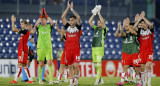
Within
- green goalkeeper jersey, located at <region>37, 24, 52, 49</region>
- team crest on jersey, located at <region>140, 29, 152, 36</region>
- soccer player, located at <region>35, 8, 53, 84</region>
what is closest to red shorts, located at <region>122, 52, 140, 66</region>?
team crest on jersey, located at <region>140, 29, 152, 36</region>

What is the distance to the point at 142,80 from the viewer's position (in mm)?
12250

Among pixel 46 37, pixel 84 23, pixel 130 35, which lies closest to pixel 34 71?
pixel 84 23

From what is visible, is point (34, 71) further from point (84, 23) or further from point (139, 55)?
point (139, 55)

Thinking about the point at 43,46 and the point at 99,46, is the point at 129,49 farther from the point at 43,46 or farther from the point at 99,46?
the point at 43,46

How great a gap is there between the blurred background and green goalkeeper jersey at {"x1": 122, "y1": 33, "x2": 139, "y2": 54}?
420 inches

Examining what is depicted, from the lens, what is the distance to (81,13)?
2519 centimetres

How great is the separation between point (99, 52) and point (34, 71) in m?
8.67

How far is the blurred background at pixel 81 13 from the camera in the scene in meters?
24.3

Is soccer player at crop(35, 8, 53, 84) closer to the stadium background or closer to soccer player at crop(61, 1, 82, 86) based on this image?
soccer player at crop(61, 1, 82, 86)

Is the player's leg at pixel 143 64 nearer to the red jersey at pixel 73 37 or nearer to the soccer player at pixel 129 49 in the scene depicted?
the soccer player at pixel 129 49

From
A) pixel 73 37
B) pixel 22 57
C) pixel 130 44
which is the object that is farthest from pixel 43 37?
pixel 130 44

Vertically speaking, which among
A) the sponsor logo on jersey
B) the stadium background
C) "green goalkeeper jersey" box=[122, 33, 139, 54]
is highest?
the stadium background

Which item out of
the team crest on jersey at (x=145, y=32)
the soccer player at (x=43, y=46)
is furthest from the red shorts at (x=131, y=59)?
the soccer player at (x=43, y=46)

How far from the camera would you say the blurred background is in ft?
79.7
